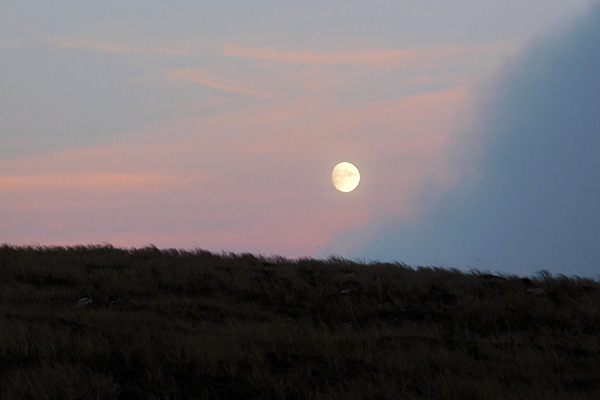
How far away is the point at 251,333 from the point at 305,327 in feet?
3.49

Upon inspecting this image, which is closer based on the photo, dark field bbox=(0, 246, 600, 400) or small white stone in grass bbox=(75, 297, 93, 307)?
dark field bbox=(0, 246, 600, 400)

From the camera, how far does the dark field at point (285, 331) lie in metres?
7.70

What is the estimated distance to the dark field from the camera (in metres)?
7.70

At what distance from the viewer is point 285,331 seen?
1048 centimetres

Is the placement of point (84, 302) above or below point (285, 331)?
above

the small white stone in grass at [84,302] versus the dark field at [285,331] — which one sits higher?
the small white stone in grass at [84,302]

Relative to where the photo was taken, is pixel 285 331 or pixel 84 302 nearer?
pixel 285 331

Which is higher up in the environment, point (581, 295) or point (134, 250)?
point (134, 250)

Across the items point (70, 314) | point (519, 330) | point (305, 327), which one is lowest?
point (519, 330)

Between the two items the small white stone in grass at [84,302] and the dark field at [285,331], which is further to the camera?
the small white stone in grass at [84,302]

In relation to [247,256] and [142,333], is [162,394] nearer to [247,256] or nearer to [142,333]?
[142,333]

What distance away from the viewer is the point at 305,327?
10.9 m

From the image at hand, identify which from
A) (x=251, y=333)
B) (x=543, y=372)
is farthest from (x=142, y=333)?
(x=543, y=372)

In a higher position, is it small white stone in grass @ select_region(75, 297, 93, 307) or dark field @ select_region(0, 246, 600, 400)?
small white stone in grass @ select_region(75, 297, 93, 307)
